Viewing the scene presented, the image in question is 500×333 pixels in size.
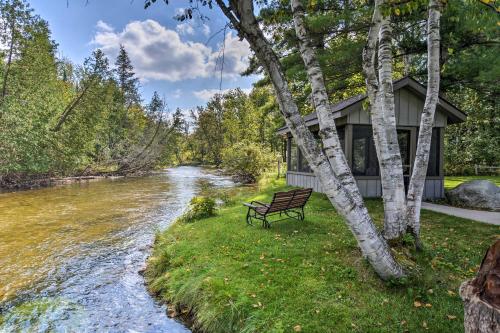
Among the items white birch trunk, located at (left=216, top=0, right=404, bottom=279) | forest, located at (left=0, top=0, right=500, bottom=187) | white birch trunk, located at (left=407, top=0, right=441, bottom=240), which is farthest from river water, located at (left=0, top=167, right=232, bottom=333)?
forest, located at (left=0, top=0, right=500, bottom=187)

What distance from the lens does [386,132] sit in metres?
4.85

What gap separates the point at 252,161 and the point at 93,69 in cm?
1644

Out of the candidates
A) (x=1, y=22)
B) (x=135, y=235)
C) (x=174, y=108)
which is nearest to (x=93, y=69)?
(x=1, y=22)

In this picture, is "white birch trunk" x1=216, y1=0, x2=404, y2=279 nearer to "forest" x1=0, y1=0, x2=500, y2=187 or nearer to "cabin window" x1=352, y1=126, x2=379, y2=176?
"forest" x1=0, y1=0, x2=500, y2=187

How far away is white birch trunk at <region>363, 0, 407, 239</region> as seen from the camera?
189 inches

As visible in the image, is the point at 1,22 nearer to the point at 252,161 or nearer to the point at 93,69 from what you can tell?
the point at 93,69

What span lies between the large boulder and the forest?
10.7 feet

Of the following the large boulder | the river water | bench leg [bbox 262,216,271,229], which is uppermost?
the large boulder

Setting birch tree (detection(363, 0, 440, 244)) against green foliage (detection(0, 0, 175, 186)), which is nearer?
birch tree (detection(363, 0, 440, 244))

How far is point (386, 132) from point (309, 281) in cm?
254

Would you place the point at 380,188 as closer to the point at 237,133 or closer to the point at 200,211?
the point at 200,211

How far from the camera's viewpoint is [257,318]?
3.85m

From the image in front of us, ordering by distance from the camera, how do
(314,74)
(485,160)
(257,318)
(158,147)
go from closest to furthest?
(257,318), (314,74), (485,160), (158,147)

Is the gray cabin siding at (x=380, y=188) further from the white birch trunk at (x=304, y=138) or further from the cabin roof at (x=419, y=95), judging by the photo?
the white birch trunk at (x=304, y=138)
